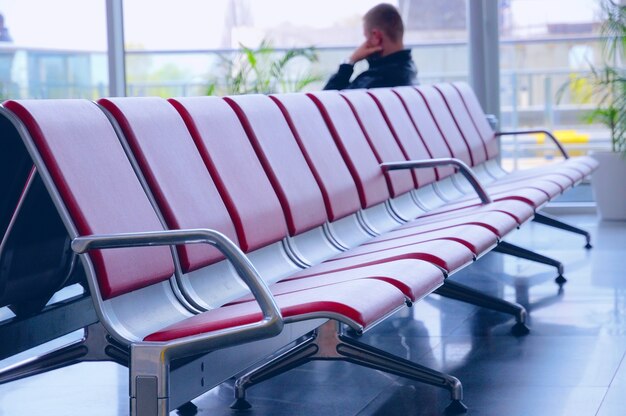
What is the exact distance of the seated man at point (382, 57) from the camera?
5336 mm

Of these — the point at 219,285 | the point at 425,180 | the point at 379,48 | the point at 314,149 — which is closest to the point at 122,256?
the point at 219,285

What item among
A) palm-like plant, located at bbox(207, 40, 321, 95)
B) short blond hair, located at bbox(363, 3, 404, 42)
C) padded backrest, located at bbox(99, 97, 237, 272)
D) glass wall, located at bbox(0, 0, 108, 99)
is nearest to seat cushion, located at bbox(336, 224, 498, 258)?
padded backrest, located at bbox(99, 97, 237, 272)

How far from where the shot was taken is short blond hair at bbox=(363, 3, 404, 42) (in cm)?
535

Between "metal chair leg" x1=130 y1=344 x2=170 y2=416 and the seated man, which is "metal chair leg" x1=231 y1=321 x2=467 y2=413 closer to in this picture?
"metal chair leg" x1=130 y1=344 x2=170 y2=416

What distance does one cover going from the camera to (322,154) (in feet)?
11.5

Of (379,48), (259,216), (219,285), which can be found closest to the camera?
(219,285)

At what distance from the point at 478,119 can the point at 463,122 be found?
0.36 meters

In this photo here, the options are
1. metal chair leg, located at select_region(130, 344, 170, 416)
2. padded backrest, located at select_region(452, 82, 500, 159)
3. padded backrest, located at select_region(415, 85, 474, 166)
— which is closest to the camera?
metal chair leg, located at select_region(130, 344, 170, 416)

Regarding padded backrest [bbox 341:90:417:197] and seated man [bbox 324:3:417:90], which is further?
seated man [bbox 324:3:417:90]

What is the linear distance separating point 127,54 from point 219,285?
4.83 meters

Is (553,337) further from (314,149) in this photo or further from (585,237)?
(585,237)

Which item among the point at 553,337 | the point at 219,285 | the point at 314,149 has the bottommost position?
the point at 553,337

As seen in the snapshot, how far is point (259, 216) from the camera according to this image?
285cm

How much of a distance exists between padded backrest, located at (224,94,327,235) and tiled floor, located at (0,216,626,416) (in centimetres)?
49
